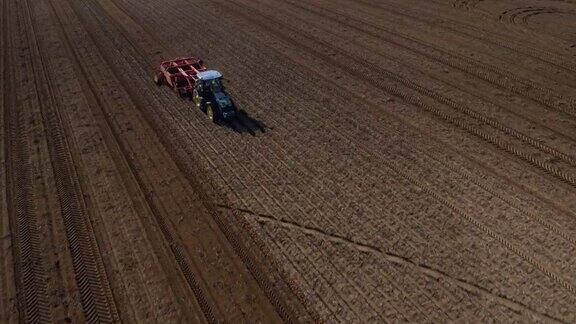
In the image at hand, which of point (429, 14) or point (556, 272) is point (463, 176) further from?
point (429, 14)

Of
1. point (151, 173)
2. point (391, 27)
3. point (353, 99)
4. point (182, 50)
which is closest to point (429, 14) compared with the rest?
point (391, 27)

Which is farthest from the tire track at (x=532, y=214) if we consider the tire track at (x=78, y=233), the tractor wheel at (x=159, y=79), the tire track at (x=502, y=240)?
the tractor wheel at (x=159, y=79)

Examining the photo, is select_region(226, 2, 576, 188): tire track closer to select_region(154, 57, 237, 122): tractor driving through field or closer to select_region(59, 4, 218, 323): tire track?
select_region(154, 57, 237, 122): tractor driving through field

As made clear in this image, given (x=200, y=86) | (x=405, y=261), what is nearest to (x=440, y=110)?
(x=405, y=261)

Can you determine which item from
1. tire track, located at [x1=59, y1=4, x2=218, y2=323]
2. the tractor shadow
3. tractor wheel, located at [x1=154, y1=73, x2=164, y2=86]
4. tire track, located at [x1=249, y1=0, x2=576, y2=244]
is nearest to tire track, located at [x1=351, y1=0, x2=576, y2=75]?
tire track, located at [x1=249, y1=0, x2=576, y2=244]

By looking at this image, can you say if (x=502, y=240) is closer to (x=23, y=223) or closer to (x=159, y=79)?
(x=23, y=223)
